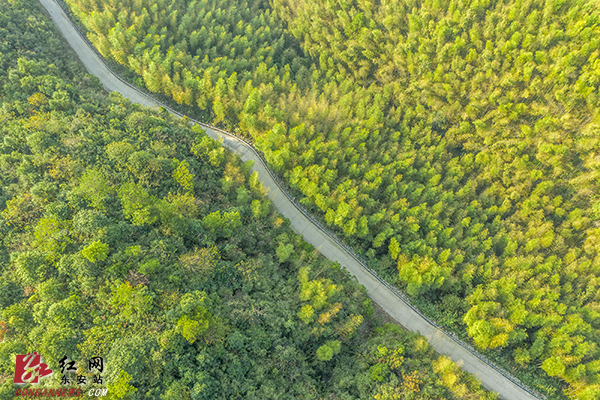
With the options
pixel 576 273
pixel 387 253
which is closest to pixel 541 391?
pixel 576 273

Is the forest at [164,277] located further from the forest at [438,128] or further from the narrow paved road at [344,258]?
the forest at [438,128]

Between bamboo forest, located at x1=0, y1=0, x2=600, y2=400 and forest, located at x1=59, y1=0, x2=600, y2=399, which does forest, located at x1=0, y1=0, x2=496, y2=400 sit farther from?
forest, located at x1=59, y1=0, x2=600, y2=399

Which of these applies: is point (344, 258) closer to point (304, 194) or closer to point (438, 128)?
point (304, 194)

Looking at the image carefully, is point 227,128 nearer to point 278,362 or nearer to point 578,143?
point 278,362

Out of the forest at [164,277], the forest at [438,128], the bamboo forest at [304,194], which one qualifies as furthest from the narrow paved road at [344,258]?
the forest at [164,277]

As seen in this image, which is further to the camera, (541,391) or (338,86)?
(338,86)

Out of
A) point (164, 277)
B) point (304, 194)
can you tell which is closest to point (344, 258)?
point (304, 194)

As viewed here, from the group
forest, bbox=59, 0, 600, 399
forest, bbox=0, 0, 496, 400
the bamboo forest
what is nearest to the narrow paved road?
the bamboo forest
